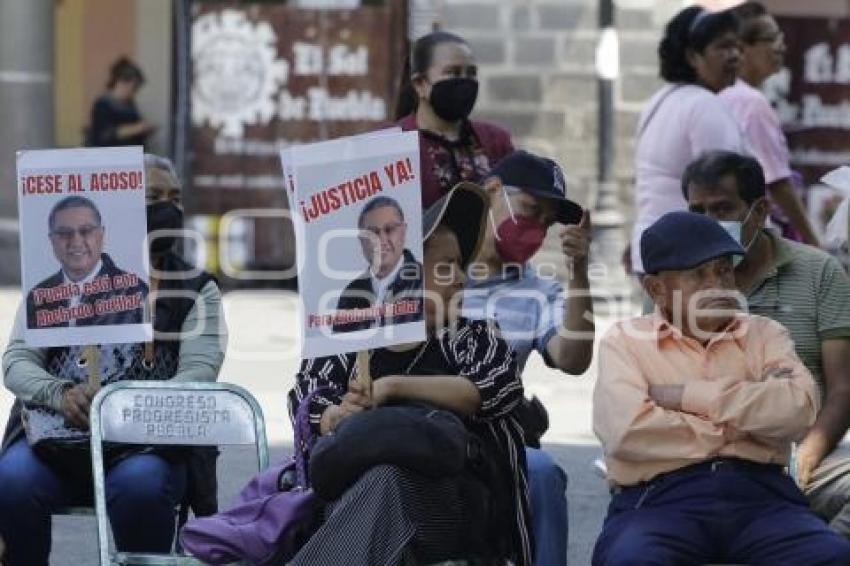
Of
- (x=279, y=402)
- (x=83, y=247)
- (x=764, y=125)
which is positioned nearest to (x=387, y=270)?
(x=83, y=247)

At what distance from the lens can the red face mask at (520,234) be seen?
659cm

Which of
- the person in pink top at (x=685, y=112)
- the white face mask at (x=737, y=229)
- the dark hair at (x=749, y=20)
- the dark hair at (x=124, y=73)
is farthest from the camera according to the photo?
the dark hair at (x=124, y=73)

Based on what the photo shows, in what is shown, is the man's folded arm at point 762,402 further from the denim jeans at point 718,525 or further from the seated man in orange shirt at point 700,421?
the denim jeans at point 718,525

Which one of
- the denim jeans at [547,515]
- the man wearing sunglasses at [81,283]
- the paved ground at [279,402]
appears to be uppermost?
the man wearing sunglasses at [81,283]

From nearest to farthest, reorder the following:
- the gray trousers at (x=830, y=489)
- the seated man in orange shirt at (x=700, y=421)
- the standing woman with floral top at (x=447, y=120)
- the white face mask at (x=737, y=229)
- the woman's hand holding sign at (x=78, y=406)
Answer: the seated man in orange shirt at (x=700, y=421) → the gray trousers at (x=830, y=489) → the woman's hand holding sign at (x=78, y=406) → the white face mask at (x=737, y=229) → the standing woman with floral top at (x=447, y=120)

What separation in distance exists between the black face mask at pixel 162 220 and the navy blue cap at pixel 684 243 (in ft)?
5.02

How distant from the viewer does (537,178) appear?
6.57 meters

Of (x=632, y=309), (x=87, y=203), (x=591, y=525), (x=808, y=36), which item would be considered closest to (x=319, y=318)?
(x=87, y=203)

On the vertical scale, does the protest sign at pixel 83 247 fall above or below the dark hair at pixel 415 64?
below

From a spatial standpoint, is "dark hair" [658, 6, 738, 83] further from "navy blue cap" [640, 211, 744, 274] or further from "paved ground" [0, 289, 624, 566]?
"navy blue cap" [640, 211, 744, 274]

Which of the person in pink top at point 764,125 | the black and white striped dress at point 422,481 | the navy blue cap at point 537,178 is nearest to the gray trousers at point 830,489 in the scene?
the black and white striped dress at point 422,481

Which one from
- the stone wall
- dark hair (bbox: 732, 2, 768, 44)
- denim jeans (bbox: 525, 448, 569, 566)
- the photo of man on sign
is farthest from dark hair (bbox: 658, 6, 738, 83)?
the stone wall

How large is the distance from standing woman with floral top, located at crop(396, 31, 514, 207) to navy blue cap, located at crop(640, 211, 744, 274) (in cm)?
150

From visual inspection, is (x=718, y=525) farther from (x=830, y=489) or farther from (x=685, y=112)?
(x=685, y=112)
